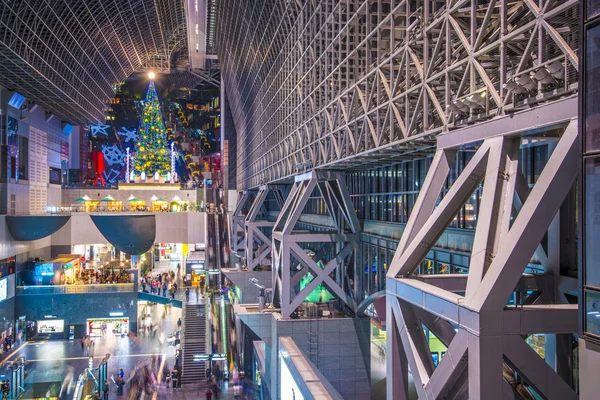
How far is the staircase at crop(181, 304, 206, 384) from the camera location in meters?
31.7

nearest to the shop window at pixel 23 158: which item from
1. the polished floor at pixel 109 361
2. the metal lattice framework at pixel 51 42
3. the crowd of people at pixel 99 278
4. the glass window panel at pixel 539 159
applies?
the metal lattice framework at pixel 51 42

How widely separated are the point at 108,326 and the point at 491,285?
40.1 meters

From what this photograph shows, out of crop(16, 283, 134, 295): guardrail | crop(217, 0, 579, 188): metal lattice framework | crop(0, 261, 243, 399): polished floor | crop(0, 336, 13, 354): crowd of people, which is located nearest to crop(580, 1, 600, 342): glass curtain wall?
crop(217, 0, 579, 188): metal lattice framework

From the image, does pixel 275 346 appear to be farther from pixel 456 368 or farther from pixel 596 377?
pixel 596 377

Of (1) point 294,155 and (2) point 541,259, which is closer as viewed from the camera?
(2) point 541,259

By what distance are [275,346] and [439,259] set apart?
31.3 ft

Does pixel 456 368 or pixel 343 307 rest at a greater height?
pixel 456 368

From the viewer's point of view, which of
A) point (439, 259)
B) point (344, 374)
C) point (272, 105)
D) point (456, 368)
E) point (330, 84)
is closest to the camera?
point (456, 368)

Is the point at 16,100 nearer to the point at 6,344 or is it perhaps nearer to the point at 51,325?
the point at 51,325

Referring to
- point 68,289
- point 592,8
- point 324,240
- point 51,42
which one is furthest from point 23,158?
point 592,8

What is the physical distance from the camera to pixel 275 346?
21.3 m

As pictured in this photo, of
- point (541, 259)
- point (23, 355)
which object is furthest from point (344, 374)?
point (23, 355)

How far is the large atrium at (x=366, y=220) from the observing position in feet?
21.0

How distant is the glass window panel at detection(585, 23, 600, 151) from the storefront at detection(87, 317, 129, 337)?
40.8 m
